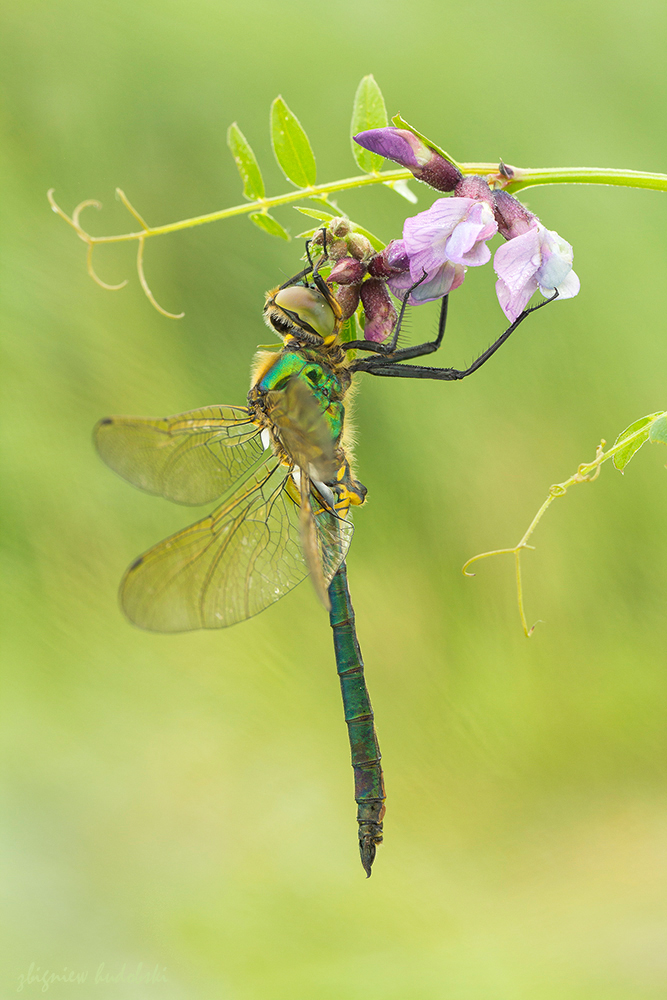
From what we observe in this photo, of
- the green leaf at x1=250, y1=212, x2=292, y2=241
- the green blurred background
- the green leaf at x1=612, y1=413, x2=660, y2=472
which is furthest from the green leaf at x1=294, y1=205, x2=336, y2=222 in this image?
the green blurred background

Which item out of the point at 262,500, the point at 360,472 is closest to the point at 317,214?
the point at 262,500

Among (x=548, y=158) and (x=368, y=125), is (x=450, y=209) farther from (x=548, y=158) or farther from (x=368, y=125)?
(x=548, y=158)

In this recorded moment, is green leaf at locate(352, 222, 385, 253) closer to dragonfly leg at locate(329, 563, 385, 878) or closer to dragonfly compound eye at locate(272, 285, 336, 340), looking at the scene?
dragonfly compound eye at locate(272, 285, 336, 340)

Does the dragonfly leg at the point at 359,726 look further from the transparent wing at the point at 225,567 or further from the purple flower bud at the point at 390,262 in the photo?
the purple flower bud at the point at 390,262

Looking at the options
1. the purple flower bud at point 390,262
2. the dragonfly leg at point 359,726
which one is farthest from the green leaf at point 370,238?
the dragonfly leg at point 359,726

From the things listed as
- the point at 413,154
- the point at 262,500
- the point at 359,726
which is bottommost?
the point at 359,726

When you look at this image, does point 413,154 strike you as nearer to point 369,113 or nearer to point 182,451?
point 369,113
